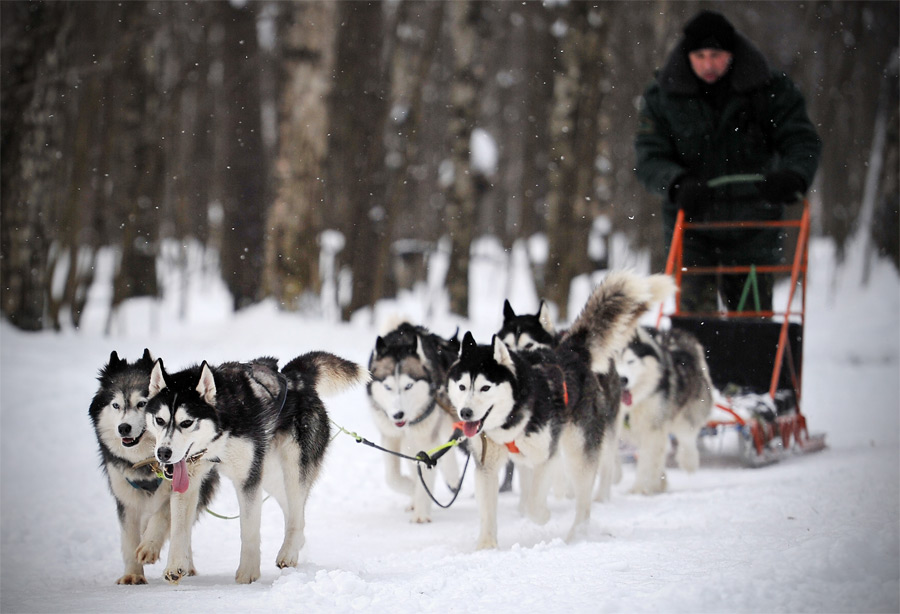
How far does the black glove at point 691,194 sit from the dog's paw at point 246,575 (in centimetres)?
389

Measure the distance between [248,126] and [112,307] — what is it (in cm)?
524

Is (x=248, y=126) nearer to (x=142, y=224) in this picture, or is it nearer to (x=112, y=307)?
(x=142, y=224)

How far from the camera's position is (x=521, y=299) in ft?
61.6

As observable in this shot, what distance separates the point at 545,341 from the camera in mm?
4723

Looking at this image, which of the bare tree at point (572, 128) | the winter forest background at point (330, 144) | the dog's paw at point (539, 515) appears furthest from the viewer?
the bare tree at point (572, 128)

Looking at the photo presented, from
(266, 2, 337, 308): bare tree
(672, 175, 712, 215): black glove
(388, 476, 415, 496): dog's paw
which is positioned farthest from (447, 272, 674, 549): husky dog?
(266, 2, 337, 308): bare tree

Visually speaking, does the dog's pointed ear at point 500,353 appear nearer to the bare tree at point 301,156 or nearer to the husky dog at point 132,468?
the husky dog at point 132,468

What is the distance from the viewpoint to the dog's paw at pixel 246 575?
3291mm

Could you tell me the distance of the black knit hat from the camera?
19.6 feet

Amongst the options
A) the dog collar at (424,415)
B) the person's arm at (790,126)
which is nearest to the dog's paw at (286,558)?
the dog collar at (424,415)

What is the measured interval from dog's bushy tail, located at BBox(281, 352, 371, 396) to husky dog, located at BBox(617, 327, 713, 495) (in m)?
2.03

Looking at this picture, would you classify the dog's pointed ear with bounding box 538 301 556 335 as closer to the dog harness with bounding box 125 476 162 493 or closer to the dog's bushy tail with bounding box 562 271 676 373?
the dog's bushy tail with bounding box 562 271 676 373

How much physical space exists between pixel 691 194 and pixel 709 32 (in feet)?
3.82

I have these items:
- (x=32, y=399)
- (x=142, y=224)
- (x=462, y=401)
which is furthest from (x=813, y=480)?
(x=142, y=224)
